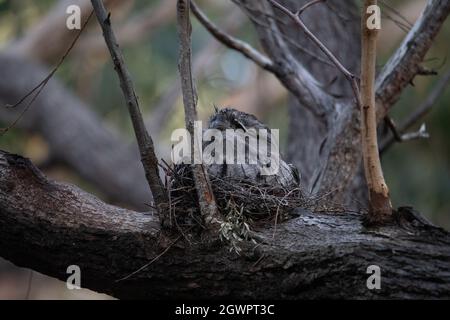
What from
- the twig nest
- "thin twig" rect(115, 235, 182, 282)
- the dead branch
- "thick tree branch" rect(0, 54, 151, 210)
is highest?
the dead branch

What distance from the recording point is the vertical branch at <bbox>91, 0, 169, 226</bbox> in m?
2.59

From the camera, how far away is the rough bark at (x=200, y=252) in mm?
2494

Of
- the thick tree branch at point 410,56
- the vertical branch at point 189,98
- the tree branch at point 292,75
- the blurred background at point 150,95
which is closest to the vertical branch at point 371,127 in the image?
the vertical branch at point 189,98

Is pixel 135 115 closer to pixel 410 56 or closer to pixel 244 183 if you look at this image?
pixel 244 183

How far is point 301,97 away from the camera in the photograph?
166 inches

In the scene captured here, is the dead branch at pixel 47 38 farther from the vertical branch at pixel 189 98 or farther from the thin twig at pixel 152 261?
the thin twig at pixel 152 261

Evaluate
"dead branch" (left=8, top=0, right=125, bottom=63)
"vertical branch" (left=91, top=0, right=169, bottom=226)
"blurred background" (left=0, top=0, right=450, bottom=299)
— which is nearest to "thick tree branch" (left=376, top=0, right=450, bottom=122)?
"vertical branch" (left=91, top=0, right=169, bottom=226)

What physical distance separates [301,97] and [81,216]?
6.14ft

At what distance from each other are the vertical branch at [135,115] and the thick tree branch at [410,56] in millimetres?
1623

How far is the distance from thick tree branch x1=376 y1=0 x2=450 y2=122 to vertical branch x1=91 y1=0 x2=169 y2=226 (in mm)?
1623

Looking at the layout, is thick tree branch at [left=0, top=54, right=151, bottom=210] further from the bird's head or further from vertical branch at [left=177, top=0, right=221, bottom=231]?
vertical branch at [left=177, top=0, right=221, bottom=231]

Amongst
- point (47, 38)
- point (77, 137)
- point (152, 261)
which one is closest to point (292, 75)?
point (152, 261)
